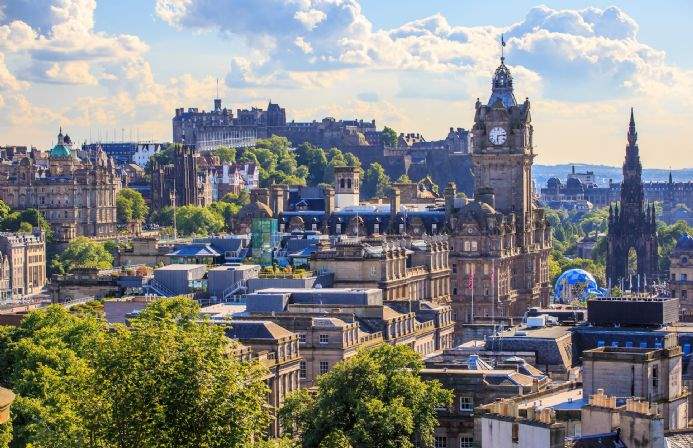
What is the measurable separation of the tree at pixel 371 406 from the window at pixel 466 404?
1.63m

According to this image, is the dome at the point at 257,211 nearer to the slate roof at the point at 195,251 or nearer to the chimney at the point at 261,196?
the chimney at the point at 261,196

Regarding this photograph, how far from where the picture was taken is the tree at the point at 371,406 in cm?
8206

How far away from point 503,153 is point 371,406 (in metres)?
97.0

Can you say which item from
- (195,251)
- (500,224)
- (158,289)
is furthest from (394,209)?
(158,289)

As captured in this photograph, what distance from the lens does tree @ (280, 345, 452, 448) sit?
82.1 metres

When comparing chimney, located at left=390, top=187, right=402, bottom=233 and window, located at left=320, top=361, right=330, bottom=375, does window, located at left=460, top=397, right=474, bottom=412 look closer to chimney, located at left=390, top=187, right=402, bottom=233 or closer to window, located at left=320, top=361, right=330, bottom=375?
window, located at left=320, top=361, right=330, bottom=375

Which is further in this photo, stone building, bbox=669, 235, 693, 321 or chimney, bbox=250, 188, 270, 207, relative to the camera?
chimney, bbox=250, 188, 270, 207

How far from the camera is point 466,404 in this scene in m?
86.6

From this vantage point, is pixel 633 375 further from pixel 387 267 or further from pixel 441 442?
pixel 387 267

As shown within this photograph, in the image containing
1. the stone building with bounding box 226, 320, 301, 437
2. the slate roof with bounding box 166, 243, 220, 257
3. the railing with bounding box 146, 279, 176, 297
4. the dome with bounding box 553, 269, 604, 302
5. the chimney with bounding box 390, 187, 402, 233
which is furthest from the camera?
the chimney with bounding box 390, 187, 402, 233

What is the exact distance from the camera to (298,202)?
193 m

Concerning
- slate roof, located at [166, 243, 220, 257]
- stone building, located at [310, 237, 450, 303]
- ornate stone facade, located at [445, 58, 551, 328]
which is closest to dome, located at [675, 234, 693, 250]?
ornate stone facade, located at [445, 58, 551, 328]

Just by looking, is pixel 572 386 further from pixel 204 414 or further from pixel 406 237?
pixel 406 237

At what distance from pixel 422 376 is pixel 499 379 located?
3.74m
